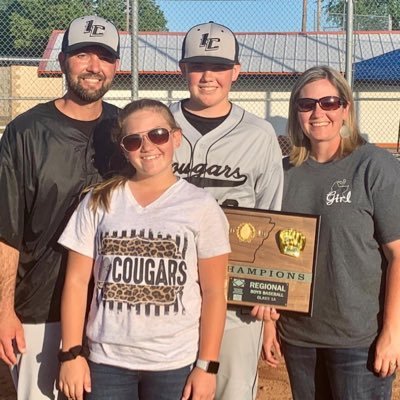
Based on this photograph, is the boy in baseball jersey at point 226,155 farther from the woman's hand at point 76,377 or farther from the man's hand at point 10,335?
the man's hand at point 10,335

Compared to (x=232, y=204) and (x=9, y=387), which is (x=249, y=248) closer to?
(x=232, y=204)

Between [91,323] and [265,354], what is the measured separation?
3.38ft

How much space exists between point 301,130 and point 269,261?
2.14 ft

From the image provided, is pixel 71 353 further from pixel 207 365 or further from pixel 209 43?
pixel 209 43

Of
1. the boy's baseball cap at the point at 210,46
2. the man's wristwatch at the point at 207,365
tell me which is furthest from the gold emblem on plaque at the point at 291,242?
the boy's baseball cap at the point at 210,46

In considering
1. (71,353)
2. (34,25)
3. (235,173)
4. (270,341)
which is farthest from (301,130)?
(34,25)

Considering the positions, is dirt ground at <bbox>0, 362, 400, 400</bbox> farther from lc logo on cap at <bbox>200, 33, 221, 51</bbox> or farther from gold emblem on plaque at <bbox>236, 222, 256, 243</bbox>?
lc logo on cap at <bbox>200, 33, 221, 51</bbox>

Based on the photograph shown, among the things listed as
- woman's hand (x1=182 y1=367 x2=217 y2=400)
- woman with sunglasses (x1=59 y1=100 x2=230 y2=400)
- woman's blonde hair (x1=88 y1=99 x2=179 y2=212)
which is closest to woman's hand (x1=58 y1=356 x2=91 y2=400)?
woman with sunglasses (x1=59 y1=100 x2=230 y2=400)

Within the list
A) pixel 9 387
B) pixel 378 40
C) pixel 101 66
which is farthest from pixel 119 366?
pixel 378 40

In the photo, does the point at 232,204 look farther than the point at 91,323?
Yes

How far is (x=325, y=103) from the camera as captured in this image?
123 inches

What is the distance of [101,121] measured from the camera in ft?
→ 10.9

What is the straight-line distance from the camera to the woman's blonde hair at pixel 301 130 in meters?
3.13

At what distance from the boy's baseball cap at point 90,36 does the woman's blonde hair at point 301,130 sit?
930mm
